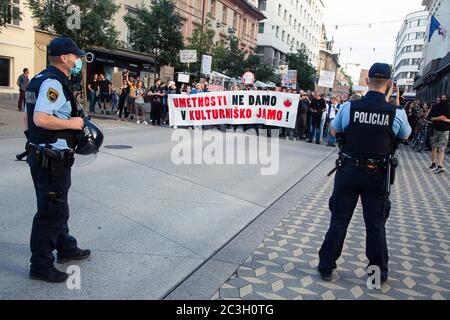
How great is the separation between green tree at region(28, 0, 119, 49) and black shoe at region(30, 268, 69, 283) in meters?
15.7

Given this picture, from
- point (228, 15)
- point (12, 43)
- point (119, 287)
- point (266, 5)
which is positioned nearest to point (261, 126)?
point (119, 287)

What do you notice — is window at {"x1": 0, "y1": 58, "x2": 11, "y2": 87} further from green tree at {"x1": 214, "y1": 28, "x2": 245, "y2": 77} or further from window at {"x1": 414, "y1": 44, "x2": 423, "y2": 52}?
window at {"x1": 414, "y1": 44, "x2": 423, "y2": 52}

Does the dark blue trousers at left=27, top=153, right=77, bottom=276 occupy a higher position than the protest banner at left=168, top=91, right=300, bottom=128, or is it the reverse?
the protest banner at left=168, top=91, right=300, bottom=128

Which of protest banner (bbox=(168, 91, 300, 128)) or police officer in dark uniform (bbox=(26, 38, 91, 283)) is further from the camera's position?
protest banner (bbox=(168, 91, 300, 128))

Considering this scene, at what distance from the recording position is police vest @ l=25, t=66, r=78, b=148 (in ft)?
11.0

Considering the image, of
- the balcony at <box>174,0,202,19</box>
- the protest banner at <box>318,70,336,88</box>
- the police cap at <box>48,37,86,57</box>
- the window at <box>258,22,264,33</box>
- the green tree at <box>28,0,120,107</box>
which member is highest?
the window at <box>258,22,264,33</box>

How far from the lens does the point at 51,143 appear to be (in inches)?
135

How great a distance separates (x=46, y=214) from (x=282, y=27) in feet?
213

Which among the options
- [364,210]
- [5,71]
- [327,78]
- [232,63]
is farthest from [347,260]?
[232,63]

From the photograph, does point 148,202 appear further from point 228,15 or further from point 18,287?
point 228,15

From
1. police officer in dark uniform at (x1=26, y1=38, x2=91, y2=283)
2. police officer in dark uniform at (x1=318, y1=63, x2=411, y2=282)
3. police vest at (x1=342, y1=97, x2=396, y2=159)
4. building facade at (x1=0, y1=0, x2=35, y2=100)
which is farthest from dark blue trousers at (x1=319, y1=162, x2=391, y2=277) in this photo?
building facade at (x1=0, y1=0, x2=35, y2=100)

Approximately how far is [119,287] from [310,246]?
Result: 2319mm

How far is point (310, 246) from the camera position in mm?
4965
